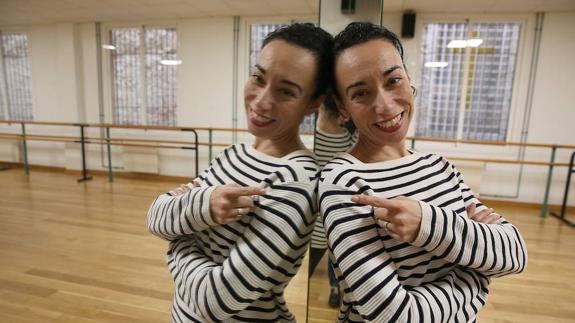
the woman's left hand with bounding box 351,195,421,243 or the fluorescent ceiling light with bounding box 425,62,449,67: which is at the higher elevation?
the fluorescent ceiling light with bounding box 425,62,449,67

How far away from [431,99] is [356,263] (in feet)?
15.2

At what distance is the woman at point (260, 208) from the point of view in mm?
630

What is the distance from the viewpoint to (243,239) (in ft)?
2.13

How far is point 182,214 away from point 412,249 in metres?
0.45

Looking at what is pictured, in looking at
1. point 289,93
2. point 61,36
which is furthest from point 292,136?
point 61,36

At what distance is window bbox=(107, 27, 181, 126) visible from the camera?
5508 millimetres

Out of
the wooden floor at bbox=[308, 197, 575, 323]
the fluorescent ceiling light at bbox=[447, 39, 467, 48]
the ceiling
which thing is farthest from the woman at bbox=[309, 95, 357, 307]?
the fluorescent ceiling light at bbox=[447, 39, 467, 48]

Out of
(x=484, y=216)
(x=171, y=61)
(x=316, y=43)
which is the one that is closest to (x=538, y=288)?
(x=484, y=216)

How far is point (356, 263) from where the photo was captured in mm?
564

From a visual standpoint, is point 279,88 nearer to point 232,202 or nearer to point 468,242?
point 232,202

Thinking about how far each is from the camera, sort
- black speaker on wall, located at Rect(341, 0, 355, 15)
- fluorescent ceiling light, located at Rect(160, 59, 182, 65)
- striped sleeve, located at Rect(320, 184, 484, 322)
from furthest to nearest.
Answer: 1. fluorescent ceiling light, located at Rect(160, 59, 182, 65)
2. black speaker on wall, located at Rect(341, 0, 355, 15)
3. striped sleeve, located at Rect(320, 184, 484, 322)

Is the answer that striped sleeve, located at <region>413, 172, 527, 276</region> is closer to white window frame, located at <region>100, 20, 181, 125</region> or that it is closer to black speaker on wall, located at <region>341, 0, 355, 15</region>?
black speaker on wall, located at <region>341, 0, 355, 15</region>

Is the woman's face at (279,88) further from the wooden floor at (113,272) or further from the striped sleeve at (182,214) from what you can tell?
the wooden floor at (113,272)

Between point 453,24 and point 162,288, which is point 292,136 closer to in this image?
point 162,288
